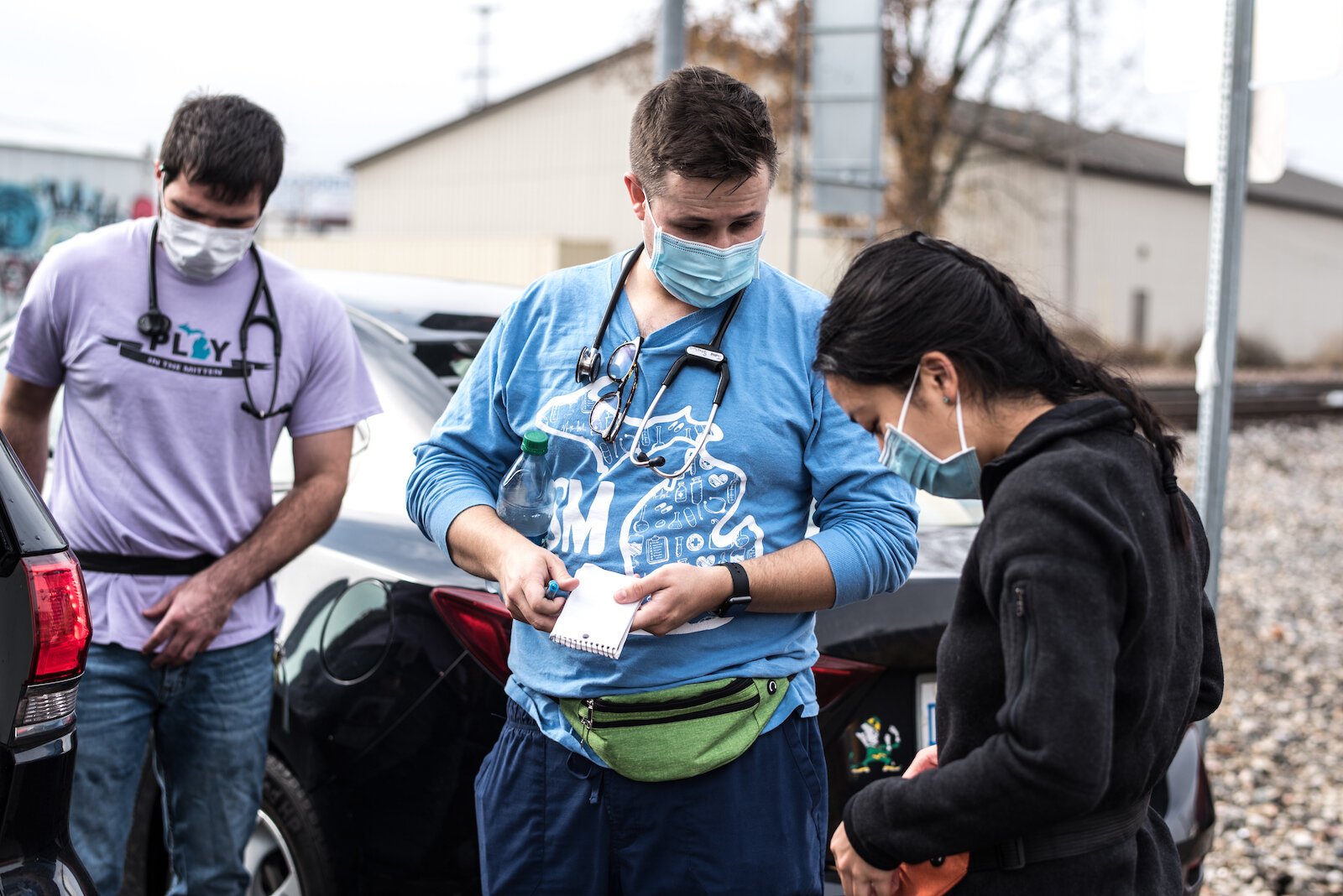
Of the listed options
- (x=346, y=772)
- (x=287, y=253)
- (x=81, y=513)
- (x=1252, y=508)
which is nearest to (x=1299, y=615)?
(x=1252, y=508)

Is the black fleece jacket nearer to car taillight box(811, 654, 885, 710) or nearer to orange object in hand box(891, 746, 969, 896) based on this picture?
orange object in hand box(891, 746, 969, 896)

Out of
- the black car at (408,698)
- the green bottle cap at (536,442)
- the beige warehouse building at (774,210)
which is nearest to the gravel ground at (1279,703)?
the black car at (408,698)

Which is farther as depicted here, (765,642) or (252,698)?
(252,698)

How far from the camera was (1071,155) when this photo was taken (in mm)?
32125

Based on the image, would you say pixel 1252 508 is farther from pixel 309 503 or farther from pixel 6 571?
pixel 6 571

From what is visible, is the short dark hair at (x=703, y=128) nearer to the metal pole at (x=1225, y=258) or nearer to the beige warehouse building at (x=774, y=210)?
the metal pole at (x=1225, y=258)

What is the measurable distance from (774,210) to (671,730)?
2993 centimetres

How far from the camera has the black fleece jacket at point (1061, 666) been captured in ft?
4.87

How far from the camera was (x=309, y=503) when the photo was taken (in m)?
2.88

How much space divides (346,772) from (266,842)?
0.39 metres

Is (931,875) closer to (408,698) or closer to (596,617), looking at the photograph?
(596,617)

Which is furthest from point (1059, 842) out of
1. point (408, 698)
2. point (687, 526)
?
point (408, 698)

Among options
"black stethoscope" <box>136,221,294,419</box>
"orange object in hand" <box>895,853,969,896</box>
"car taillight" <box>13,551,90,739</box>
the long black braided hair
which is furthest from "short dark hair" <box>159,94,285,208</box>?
"orange object in hand" <box>895,853,969,896</box>

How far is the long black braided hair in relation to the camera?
1.67 m
